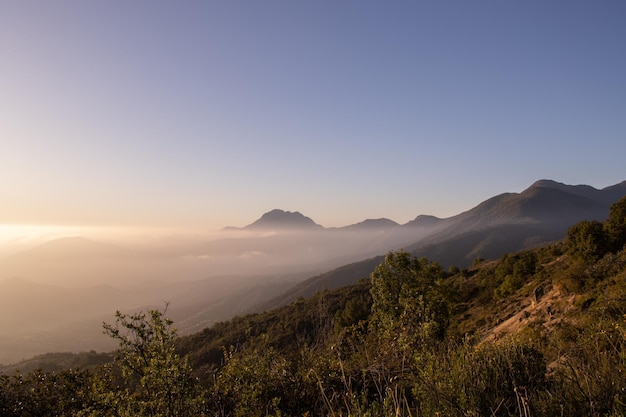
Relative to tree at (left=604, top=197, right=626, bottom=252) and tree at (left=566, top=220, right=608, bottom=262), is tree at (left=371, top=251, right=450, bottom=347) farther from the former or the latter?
tree at (left=604, top=197, right=626, bottom=252)

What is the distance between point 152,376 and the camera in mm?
8102

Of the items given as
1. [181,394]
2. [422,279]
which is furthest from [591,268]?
[181,394]

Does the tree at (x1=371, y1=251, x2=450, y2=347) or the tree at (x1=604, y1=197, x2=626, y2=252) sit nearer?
the tree at (x1=371, y1=251, x2=450, y2=347)

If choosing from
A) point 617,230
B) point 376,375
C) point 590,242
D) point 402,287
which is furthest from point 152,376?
point 617,230

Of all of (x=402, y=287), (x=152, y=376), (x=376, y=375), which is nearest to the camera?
(x=152, y=376)

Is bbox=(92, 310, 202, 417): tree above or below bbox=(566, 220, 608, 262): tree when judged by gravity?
above

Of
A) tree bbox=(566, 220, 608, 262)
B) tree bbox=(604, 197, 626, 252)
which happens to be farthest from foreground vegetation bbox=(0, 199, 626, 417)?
tree bbox=(604, 197, 626, 252)

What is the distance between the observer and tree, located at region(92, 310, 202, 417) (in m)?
7.66

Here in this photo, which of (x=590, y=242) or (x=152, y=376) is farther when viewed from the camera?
A: (x=590, y=242)

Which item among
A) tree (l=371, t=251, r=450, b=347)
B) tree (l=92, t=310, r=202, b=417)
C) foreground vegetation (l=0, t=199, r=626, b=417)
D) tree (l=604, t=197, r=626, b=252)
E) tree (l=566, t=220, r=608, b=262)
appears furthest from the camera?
tree (l=566, t=220, r=608, b=262)

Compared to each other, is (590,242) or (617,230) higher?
(617,230)

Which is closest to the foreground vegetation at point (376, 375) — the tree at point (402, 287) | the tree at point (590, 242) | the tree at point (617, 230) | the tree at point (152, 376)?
the tree at point (152, 376)

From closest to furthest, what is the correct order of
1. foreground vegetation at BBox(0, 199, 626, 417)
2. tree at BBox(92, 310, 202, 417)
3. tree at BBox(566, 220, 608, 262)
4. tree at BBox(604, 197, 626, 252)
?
1. foreground vegetation at BBox(0, 199, 626, 417)
2. tree at BBox(92, 310, 202, 417)
3. tree at BBox(604, 197, 626, 252)
4. tree at BBox(566, 220, 608, 262)

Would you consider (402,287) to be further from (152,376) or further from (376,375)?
(152,376)
